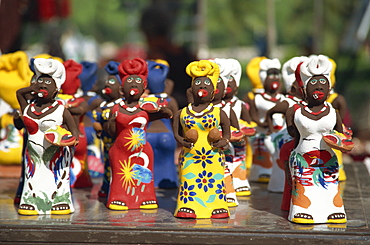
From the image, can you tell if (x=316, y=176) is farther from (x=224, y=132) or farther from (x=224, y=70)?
(x=224, y=70)

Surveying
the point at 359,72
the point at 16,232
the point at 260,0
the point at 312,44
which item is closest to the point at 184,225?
the point at 16,232

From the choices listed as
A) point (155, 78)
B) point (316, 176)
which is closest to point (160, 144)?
point (155, 78)

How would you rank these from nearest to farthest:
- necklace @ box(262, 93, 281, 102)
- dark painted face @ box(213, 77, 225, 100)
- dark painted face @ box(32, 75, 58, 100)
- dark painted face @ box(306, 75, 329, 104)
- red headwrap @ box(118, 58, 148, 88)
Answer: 1. dark painted face @ box(306, 75, 329, 104)
2. dark painted face @ box(32, 75, 58, 100)
3. red headwrap @ box(118, 58, 148, 88)
4. dark painted face @ box(213, 77, 225, 100)
5. necklace @ box(262, 93, 281, 102)

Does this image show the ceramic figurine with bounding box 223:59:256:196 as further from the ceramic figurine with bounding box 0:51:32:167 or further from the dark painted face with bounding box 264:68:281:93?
the ceramic figurine with bounding box 0:51:32:167

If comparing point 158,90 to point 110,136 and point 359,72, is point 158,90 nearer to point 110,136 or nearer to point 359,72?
point 110,136

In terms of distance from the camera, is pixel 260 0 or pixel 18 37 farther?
pixel 260 0

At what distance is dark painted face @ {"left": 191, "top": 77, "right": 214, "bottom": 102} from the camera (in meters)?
6.45

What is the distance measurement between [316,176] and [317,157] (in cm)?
18

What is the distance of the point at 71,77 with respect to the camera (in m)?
8.25

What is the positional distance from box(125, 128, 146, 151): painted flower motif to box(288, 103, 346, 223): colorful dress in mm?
1602

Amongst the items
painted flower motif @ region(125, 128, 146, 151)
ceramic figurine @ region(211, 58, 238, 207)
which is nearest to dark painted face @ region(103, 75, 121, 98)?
painted flower motif @ region(125, 128, 146, 151)

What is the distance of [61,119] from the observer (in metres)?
6.73

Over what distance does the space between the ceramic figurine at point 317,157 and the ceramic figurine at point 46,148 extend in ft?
7.14

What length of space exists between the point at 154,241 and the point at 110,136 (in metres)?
1.83
